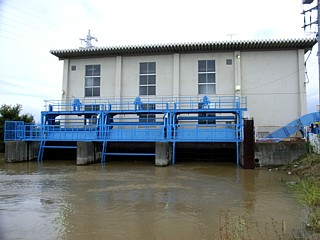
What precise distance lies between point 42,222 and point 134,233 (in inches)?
91.6

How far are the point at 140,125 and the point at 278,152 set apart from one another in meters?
9.76

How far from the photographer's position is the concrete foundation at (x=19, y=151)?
1972 centimetres

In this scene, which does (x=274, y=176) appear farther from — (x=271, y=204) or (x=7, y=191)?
(x=7, y=191)

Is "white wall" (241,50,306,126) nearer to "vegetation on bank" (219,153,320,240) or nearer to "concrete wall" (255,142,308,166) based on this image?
"concrete wall" (255,142,308,166)

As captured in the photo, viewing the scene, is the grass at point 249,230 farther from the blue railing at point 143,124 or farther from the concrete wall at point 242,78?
the concrete wall at point 242,78

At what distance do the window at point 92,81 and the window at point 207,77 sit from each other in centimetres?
875

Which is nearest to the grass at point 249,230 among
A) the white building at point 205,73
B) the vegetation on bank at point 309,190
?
the vegetation on bank at point 309,190

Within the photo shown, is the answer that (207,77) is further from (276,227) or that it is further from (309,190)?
(276,227)

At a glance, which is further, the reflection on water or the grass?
the reflection on water

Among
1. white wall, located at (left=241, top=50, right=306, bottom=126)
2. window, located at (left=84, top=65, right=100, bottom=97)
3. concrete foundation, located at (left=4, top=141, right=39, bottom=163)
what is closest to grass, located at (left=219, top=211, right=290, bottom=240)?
white wall, located at (left=241, top=50, right=306, bottom=126)

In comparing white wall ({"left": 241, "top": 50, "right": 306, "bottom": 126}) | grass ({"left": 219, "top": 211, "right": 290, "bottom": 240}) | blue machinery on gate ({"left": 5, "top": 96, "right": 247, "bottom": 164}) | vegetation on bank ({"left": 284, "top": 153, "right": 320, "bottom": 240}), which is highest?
white wall ({"left": 241, "top": 50, "right": 306, "bottom": 126})

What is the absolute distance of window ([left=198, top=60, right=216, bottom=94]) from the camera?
888 inches

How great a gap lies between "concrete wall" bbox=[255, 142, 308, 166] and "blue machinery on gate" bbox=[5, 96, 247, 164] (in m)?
1.48

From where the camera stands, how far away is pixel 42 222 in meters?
6.62
